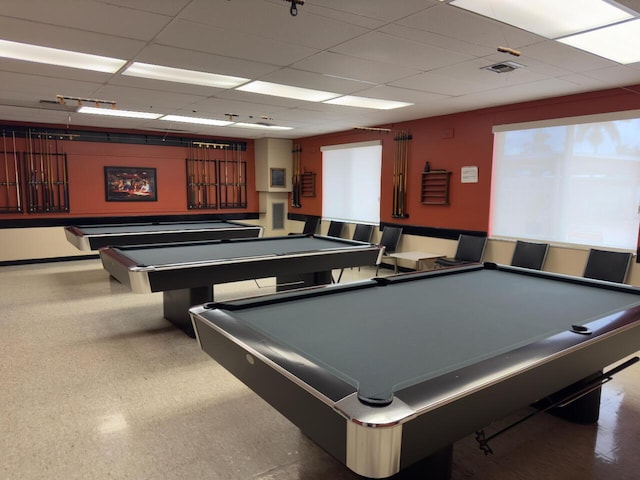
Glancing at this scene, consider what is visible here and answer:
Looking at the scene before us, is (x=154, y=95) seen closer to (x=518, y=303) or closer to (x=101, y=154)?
(x=101, y=154)

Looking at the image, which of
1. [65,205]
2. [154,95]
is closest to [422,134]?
[154,95]

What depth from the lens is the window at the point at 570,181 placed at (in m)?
4.39

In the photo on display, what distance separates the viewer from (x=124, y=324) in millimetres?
4156

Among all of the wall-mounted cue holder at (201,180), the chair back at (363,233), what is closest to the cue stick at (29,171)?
the wall-mounted cue holder at (201,180)

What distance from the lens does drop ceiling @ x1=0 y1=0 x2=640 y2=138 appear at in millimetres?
2502

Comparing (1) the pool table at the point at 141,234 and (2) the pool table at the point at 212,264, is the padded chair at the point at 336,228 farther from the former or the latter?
(2) the pool table at the point at 212,264

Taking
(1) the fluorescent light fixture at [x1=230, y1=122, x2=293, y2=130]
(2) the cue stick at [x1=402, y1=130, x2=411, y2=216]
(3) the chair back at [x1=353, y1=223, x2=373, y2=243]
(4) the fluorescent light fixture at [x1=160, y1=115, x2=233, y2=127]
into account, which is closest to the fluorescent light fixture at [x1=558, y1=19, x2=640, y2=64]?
(2) the cue stick at [x1=402, y1=130, x2=411, y2=216]

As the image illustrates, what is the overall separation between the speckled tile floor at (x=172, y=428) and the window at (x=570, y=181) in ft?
6.44

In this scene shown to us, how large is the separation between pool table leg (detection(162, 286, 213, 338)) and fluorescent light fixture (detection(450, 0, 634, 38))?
9.64 feet

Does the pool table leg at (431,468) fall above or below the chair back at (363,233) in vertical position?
below

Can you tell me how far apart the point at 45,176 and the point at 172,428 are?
6.60 metres

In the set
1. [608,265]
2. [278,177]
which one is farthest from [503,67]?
[278,177]

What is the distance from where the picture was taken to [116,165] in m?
7.91

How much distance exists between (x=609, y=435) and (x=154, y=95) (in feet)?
16.5
